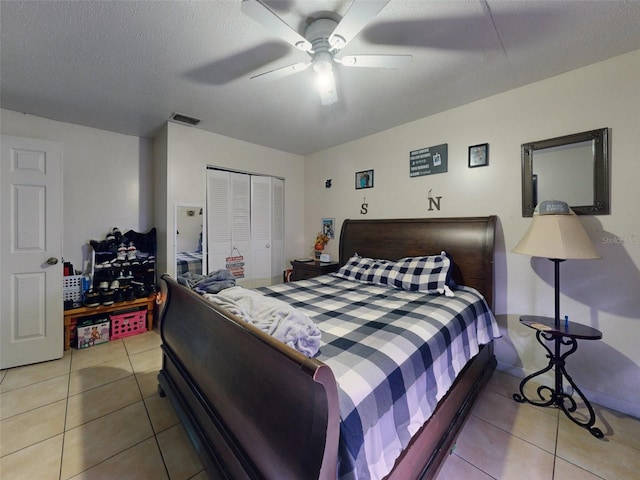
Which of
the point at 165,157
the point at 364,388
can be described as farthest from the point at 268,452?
the point at 165,157

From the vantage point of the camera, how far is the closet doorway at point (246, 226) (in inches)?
134

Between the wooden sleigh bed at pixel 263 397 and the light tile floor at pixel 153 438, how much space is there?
16cm

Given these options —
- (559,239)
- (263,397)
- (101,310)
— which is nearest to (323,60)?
(263,397)

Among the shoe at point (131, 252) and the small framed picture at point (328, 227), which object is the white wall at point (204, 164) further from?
the small framed picture at point (328, 227)

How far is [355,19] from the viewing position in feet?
4.08

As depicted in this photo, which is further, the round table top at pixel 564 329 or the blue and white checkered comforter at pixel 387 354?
the round table top at pixel 564 329

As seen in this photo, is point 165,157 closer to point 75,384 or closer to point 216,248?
point 216,248

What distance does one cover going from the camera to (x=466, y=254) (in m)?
2.38

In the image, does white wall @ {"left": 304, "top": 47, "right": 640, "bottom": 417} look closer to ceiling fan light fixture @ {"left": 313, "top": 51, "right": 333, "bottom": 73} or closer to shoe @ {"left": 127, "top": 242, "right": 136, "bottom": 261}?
ceiling fan light fixture @ {"left": 313, "top": 51, "right": 333, "bottom": 73}

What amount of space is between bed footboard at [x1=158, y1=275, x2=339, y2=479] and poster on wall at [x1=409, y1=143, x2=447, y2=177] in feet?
8.14

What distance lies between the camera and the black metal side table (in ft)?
5.38

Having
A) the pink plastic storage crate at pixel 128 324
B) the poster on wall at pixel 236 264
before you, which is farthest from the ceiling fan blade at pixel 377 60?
the pink plastic storage crate at pixel 128 324

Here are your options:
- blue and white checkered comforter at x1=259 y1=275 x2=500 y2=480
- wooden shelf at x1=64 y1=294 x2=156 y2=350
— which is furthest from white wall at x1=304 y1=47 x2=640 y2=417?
wooden shelf at x1=64 y1=294 x2=156 y2=350

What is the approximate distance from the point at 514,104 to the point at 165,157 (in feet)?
11.6
